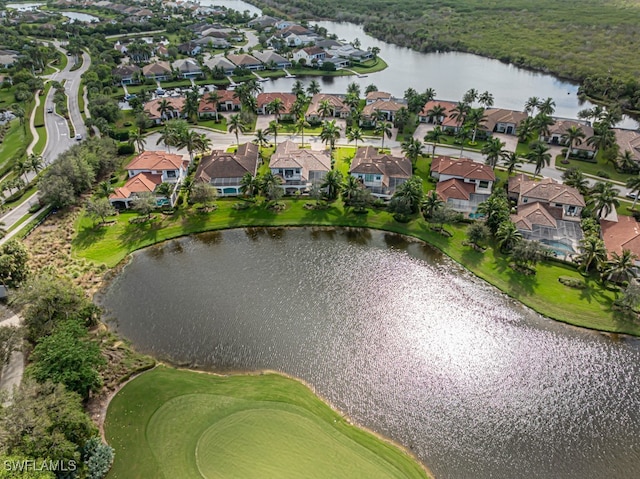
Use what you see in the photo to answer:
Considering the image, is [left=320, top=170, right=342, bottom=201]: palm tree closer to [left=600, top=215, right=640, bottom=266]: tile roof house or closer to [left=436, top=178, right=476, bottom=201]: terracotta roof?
[left=436, top=178, right=476, bottom=201]: terracotta roof

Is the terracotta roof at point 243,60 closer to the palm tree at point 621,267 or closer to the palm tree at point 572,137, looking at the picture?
the palm tree at point 572,137

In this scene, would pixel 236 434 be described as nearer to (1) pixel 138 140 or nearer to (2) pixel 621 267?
(2) pixel 621 267

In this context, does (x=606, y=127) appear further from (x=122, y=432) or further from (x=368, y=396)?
(x=122, y=432)

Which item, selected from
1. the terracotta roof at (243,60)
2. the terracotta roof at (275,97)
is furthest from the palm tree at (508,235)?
the terracotta roof at (243,60)

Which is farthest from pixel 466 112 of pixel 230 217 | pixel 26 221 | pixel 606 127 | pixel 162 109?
pixel 26 221

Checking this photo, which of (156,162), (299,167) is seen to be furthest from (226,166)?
(299,167)

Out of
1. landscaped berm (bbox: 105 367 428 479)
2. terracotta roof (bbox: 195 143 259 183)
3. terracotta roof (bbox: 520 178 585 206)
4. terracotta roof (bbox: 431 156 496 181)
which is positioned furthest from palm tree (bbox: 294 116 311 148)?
landscaped berm (bbox: 105 367 428 479)
